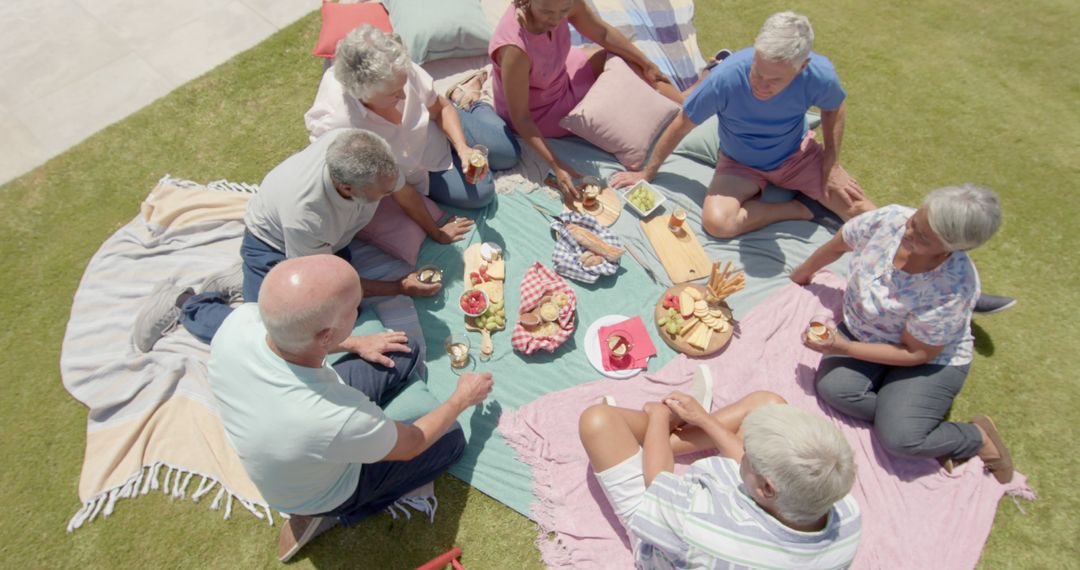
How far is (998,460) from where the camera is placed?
364 centimetres

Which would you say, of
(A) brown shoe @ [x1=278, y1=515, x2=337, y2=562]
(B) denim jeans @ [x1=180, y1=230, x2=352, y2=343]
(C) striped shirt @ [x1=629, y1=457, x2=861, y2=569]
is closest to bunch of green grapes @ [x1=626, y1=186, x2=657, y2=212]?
(B) denim jeans @ [x1=180, y1=230, x2=352, y2=343]

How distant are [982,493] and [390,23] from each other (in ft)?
19.4

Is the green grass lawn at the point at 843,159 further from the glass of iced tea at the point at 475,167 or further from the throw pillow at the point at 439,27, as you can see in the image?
the glass of iced tea at the point at 475,167

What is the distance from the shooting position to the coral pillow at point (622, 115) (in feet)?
16.3

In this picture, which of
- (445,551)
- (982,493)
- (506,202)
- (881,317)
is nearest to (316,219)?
(506,202)

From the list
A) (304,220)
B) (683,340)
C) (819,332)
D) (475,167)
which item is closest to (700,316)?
(683,340)

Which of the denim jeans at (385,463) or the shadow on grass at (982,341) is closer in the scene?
the denim jeans at (385,463)

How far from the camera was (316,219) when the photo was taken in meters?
3.51

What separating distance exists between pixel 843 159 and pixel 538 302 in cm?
327

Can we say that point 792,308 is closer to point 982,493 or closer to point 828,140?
point 828,140

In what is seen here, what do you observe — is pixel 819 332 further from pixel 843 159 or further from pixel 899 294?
pixel 843 159

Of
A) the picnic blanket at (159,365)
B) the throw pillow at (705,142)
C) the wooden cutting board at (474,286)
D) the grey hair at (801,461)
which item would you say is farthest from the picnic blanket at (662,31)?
the grey hair at (801,461)

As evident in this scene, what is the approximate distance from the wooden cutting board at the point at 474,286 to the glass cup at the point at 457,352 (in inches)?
5.1

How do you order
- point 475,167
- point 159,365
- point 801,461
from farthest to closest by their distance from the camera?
point 475,167 < point 159,365 < point 801,461
